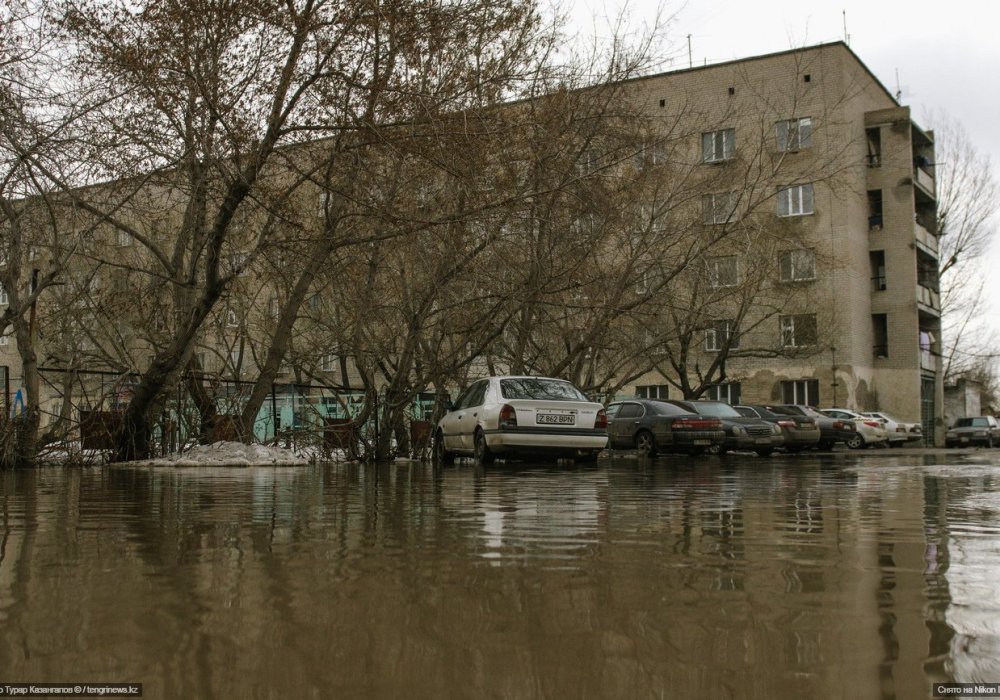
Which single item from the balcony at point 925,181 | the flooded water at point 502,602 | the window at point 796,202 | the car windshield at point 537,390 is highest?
the balcony at point 925,181

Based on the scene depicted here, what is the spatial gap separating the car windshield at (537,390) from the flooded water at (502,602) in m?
11.9

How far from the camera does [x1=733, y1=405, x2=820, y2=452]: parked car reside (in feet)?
113

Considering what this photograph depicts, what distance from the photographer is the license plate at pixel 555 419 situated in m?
19.8

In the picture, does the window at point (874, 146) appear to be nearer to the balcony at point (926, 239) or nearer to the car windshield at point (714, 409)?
the balcony at point (926, 239)

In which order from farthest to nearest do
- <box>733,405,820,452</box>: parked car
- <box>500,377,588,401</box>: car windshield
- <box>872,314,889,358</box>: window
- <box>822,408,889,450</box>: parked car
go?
1. <box>872,314,889,358</box>: window
2. <box>822,408,889,450</box>: parked car
3. <box>733,405,820,452</box>: parked car
4. <box>500,377,588,401</box>: car windshield

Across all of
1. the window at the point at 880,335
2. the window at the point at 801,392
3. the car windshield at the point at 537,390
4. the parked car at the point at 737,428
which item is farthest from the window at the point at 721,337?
the car windshield at the point at 537,390

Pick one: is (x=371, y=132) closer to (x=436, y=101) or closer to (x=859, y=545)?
(x=436, y=101)

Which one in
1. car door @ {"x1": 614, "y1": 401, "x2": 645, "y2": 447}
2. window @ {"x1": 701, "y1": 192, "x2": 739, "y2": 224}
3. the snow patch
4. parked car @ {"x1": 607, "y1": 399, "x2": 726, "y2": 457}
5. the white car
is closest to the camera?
the snow patch

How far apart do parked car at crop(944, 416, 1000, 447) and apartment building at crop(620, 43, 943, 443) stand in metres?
1.36

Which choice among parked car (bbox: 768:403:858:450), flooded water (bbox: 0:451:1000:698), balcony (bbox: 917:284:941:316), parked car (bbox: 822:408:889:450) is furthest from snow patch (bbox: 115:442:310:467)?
balcony (bbox: 917:284:941:316)

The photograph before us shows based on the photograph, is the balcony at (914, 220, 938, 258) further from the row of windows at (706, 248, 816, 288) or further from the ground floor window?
the ground floor window

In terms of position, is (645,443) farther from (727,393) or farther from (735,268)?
(727,393)

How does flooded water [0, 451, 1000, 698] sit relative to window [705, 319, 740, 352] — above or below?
below

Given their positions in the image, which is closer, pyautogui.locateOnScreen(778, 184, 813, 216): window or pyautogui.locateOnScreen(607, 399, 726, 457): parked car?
pyautogui.locateOnScreen(607, 399, 726, 457): parked car
